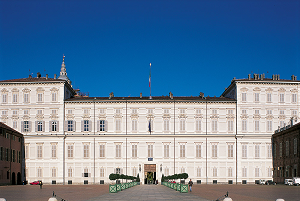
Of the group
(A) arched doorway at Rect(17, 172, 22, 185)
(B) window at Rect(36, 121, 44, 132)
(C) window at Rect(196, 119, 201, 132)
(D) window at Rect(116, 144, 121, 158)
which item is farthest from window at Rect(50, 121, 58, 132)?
(C) window at Rect(196, 119, 201, 132)

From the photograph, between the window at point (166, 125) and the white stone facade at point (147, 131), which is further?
the window at point (166, 125)

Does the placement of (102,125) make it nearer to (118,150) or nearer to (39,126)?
(118,150)

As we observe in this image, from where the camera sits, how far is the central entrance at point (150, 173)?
80.4m

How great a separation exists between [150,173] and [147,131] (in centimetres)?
787

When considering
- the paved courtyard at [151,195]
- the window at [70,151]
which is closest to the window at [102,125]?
the window at [70,151]

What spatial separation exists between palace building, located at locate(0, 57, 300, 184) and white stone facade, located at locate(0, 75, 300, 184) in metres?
0.18

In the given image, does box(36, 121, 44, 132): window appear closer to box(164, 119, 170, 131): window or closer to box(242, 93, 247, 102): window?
box(164, 119, 170, 131): window

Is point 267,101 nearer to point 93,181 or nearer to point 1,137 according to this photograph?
point 93,181

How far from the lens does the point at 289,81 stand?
8106 centimetres

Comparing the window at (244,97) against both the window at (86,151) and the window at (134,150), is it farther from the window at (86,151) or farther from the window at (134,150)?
the window at (86,151)

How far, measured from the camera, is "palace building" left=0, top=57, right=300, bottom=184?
3142 inches

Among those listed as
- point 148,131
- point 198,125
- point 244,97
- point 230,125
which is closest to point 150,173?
point 148,131

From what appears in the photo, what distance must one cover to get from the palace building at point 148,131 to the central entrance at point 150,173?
0.19 m

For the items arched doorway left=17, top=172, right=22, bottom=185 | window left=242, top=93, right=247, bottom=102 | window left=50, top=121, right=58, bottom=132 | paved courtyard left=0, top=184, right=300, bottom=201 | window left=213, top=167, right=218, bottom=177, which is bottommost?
arched doorway left=17, top=172, right=22, bottom=185
